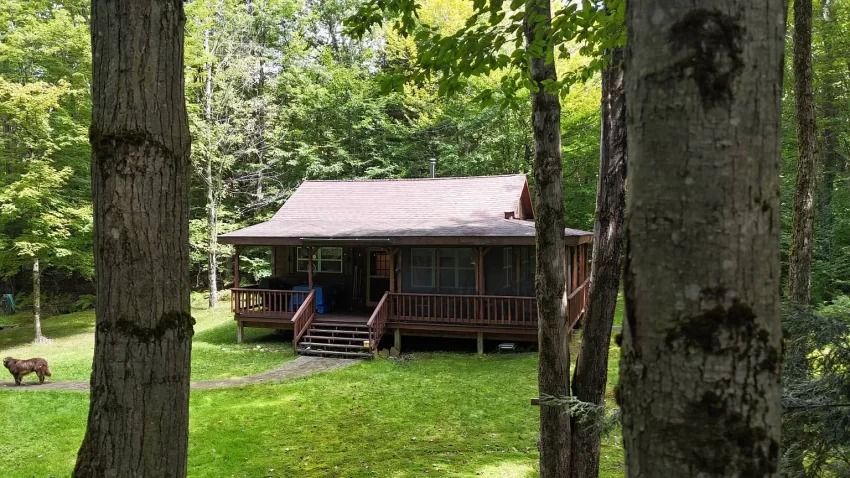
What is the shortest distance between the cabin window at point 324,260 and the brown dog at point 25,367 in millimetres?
7766

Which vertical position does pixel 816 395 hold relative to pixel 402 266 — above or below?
below

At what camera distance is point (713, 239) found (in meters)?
0.93

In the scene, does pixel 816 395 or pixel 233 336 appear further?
pixel 233 336

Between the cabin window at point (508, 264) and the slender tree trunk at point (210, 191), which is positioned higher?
the slender tree trunk at point (210, 191)

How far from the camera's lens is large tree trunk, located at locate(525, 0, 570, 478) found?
4.01 meters

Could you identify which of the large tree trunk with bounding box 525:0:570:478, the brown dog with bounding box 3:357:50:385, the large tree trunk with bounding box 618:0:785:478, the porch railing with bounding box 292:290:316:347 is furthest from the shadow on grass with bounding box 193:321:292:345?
the large tree trunk with bounding box 618:0:785:478

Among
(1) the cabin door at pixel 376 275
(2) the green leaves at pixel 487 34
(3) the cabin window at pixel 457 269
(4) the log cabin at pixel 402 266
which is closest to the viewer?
(2) the green leaves at pixel 487 34

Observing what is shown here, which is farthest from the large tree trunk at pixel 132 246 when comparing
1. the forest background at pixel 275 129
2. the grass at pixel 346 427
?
the forest background at pixel 275 129

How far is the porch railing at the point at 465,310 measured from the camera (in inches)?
489

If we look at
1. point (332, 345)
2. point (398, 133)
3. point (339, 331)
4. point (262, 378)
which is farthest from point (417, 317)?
point (398, 133)

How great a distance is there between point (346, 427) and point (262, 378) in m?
3.63

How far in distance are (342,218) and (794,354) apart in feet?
45.2

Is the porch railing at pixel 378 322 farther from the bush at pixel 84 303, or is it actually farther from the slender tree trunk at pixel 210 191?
the bush at pixel 84 303

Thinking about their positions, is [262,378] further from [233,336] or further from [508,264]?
[508,264]
